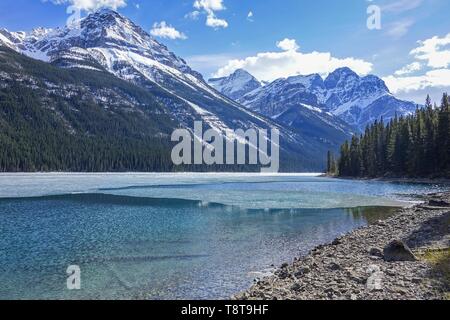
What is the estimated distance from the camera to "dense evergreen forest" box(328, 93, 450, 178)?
11669cm

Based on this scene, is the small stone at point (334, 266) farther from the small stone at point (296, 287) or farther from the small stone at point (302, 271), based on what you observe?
the small stone at point (296, 287)

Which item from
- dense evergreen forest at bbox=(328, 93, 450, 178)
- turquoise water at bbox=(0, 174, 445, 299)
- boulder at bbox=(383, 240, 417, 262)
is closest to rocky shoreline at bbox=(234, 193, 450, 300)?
boulder at bbox=(383, 240, 417, 262)

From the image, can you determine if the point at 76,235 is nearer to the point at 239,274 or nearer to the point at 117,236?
the point at 117,236

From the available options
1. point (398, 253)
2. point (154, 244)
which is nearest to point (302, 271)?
point (398, 253)

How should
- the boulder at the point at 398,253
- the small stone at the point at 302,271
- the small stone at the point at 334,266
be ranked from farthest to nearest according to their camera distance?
the boulder at the point at 398,253 → the small stone at the point at 334,266 → the small stone at the point at 302,271

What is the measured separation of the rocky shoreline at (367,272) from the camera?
19.4 m

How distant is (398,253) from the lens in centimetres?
2619

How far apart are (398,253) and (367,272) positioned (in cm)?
419

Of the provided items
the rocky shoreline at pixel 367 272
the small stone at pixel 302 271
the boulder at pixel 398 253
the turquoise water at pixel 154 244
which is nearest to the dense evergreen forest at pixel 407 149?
the turquoise water at pixel 154 244

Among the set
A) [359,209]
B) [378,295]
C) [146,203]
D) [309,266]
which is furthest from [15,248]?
[359,209]

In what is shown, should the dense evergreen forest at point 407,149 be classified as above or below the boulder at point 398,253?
above

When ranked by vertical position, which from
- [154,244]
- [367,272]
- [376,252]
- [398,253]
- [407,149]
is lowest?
[154,244]

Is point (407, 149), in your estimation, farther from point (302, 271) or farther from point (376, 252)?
point (302, 271)
